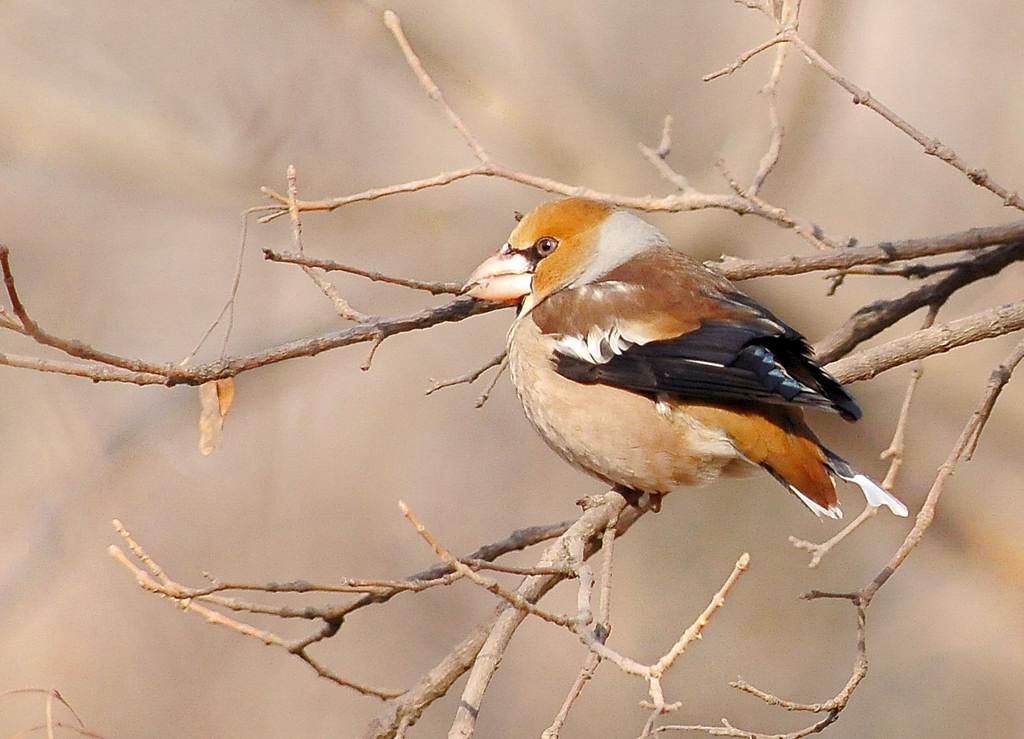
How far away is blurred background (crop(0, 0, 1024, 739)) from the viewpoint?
6047 millimetres

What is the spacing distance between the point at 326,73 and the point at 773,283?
269cm

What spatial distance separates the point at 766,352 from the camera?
316cm

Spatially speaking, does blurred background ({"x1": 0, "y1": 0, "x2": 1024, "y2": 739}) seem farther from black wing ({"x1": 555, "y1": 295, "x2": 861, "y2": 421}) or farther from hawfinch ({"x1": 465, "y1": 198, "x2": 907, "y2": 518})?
black wing ({"x1": 555, "y1": 295, "x2": 861, "y2": 421})

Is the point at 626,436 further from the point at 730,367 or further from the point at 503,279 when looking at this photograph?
the point at 503,279

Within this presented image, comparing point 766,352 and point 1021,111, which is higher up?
point 1021,111

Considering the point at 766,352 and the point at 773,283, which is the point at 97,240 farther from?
the point at 766,352

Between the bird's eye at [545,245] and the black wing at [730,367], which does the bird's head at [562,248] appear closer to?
the bird's eye at [545,245]

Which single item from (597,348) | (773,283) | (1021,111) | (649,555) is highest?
(1021,111)

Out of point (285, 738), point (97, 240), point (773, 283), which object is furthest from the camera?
point (97, 240)

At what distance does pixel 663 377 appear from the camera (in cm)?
329

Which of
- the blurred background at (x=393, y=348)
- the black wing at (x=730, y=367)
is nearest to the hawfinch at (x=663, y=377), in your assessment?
the black wing at (x=730, y=367)

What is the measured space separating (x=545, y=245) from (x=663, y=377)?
868 millimetres

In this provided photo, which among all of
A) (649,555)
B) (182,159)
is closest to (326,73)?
(182,159)

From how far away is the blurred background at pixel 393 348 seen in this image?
19.8 feet
